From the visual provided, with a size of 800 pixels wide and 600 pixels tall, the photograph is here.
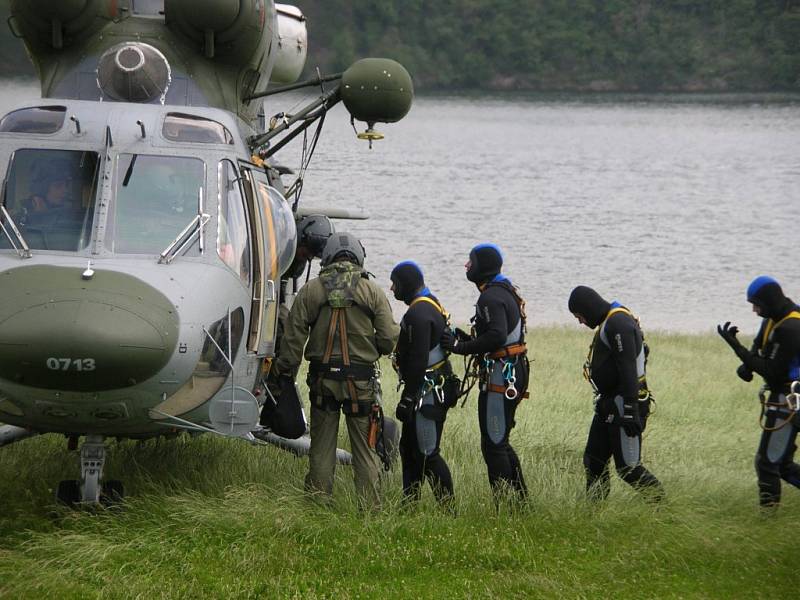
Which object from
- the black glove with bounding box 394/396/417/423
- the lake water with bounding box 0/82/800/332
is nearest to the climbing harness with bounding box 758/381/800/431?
the black glove with bounding box 394/396/417/423

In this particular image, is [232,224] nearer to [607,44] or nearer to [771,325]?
[771,325]

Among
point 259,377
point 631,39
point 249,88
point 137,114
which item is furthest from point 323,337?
point 631,39

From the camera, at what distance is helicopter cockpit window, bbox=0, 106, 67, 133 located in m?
7.96

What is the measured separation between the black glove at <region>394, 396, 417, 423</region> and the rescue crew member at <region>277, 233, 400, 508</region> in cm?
30

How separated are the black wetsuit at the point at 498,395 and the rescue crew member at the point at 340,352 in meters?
0.71

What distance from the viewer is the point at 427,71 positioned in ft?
205

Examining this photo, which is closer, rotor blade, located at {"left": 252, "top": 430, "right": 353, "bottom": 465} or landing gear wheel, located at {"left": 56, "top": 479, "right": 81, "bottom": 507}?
landing gear wheel, located at {"left": 56, "top": 479, "right": 81, "bottom": 507}

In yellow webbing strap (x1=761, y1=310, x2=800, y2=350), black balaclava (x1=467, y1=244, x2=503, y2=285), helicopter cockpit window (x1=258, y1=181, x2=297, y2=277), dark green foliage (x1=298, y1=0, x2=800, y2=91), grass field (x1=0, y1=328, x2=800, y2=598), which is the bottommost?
grass field (x1=0, y1=328, x2=800, y2=598)

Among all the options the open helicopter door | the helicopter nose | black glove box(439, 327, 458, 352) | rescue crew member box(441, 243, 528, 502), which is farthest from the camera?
black glove box(439, 327, 458, 352)

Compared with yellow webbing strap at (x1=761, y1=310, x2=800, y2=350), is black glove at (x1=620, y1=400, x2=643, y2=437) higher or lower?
lower

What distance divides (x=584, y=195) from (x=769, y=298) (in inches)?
1387

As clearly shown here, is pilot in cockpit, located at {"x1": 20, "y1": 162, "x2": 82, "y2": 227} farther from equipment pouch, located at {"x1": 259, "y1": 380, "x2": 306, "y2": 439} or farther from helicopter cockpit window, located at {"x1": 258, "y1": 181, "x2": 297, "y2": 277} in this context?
equipment pouch, located at {"x1": 259, "y1": 380, "x2": 306, "y2": 439}

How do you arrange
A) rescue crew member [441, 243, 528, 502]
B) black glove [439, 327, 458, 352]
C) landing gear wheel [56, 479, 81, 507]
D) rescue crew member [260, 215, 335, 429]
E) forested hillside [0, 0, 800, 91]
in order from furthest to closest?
forested hillside [0, 0, 800, 91], rescue crew member [260, 215, 335, 429], black glove [439, 327, 458, 352], rescue crew member [441, 243, 528, 502], landing gear wheel [56, 479, 81, 507]

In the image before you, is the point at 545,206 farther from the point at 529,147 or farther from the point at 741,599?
the point at 741,599
